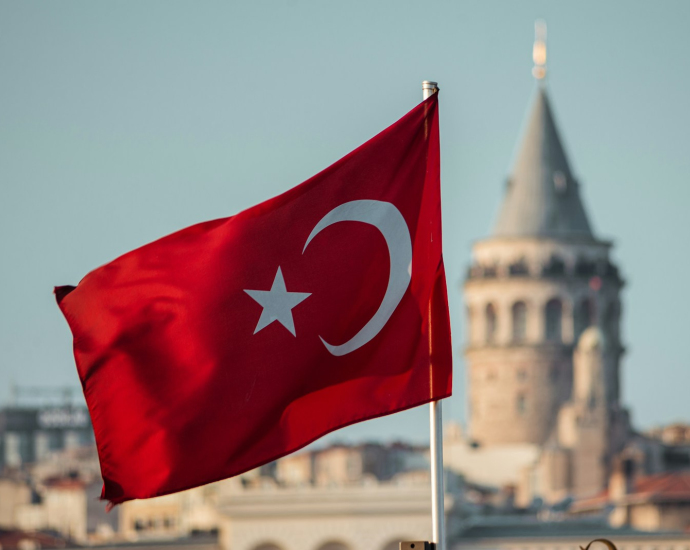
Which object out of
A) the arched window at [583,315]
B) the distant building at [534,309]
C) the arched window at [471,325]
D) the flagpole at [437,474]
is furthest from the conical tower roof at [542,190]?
the flagpole at [437,474]

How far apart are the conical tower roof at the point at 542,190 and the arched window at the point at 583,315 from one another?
3577 mm

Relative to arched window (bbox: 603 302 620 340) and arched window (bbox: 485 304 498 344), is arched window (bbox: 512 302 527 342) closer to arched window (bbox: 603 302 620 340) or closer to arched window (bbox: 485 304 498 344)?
arched window (bbox: 485 304 498 344)

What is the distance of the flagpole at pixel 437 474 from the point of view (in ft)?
35.9

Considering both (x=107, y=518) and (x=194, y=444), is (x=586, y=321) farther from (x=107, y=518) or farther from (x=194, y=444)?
(x=194, y=444)

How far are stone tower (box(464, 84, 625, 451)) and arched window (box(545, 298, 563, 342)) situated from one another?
0.05 m

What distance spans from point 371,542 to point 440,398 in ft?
249

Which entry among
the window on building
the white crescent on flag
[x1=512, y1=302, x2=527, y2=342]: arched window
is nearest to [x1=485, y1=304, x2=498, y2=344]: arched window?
[x1=512, y1=302, x2=527, y2=342]: arched window

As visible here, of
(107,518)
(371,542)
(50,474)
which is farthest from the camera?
(50,474)

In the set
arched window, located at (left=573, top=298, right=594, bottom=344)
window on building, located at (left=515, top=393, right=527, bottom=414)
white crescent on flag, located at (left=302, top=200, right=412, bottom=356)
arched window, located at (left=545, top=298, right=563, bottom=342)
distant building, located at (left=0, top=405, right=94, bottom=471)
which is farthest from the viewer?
distant building, located at (left=0, top=405, right=94, bottom=471)

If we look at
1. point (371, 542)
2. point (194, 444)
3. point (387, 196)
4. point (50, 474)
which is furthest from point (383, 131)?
point (50, 474)

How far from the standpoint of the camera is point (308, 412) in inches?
459

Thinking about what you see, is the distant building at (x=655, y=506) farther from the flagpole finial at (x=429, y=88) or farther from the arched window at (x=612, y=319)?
the flagpole finial at (x=429, y=88)

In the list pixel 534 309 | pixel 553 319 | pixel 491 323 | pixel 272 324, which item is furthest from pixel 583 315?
pixel 272 324

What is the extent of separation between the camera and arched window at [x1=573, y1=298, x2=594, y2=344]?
120 metres
